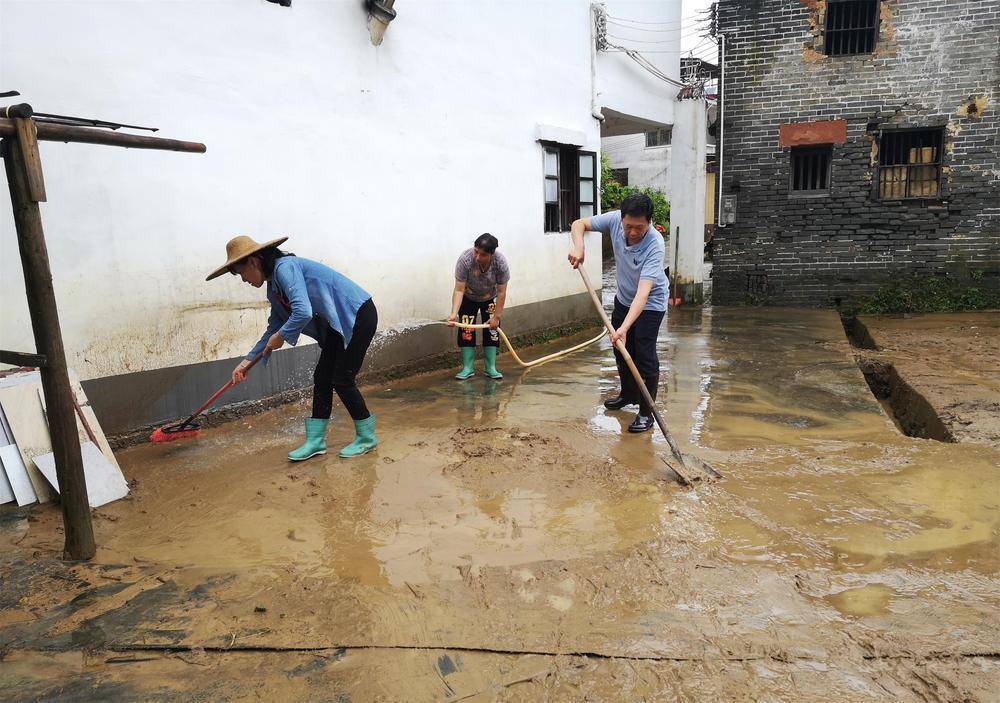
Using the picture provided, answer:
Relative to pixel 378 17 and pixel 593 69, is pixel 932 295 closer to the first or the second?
pixel 593 69

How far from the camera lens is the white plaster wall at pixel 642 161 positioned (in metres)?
24.4

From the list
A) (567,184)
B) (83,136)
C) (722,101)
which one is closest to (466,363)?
(567,184)

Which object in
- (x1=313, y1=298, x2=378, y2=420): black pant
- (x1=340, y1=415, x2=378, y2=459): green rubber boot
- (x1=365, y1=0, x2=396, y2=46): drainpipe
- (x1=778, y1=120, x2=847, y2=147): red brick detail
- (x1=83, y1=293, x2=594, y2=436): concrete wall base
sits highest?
(x1=365, y1=0, x2=396, y2=46): drainpipe

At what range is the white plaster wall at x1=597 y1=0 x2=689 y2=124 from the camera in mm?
9742

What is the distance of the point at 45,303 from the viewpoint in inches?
116

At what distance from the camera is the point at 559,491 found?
384 cm

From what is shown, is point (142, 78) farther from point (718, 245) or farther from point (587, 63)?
point (718, 245)

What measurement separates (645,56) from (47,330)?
976 cm

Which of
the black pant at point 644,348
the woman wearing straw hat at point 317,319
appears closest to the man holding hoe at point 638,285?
the black pant at point 644,348

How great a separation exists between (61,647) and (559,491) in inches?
93.0

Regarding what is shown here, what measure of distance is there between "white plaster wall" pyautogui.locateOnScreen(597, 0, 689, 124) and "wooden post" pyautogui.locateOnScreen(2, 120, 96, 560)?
26.3 ft

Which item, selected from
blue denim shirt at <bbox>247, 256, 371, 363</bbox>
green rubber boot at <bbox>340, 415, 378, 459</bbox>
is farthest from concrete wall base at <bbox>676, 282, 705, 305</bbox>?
blue denim shirt at <bbox>247, 256, 371, 363</bbox>

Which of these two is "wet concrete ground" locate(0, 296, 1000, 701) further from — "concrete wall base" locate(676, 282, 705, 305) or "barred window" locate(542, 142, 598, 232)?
"concrete wall base" locate(676, 282, 705, 305)

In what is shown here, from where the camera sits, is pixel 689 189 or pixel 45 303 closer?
pixel 45 303
